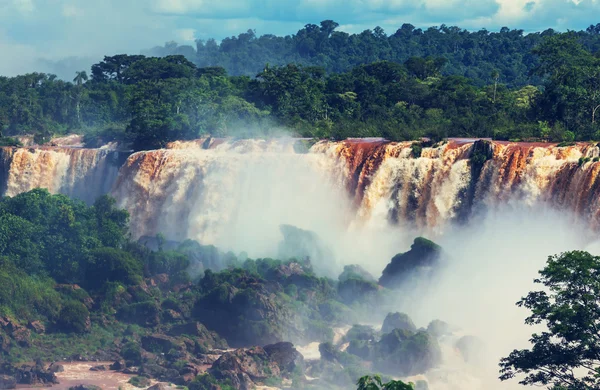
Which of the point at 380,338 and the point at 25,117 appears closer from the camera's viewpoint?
the point at 380,338

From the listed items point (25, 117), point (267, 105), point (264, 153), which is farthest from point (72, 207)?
point (25, 117)

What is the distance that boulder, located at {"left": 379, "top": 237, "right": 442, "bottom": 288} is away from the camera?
156 ft

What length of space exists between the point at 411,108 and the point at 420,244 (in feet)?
68.4

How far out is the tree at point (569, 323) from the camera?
28172 millimetres

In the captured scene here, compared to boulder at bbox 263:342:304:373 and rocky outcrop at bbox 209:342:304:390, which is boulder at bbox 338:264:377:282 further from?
rocky outcrop at bbox 209:342:304:390

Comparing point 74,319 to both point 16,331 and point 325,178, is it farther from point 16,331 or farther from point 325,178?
point 325,178

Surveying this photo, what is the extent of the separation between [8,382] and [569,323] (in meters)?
19.9

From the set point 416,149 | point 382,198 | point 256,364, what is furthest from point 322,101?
point 256,364

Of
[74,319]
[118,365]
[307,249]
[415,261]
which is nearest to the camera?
[118,365]

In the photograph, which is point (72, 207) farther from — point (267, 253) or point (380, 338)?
point (380, 338)

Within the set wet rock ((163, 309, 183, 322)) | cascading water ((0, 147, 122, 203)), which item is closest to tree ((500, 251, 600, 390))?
wet rock ((163, 309, 183, 322))

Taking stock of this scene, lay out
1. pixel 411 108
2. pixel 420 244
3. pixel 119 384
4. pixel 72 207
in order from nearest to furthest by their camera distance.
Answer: pixel 119 384, pixel 420 244, pixel 72 207, pixel 411 108

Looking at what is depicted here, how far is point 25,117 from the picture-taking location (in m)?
83.8

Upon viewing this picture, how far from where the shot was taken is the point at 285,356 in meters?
40.0
